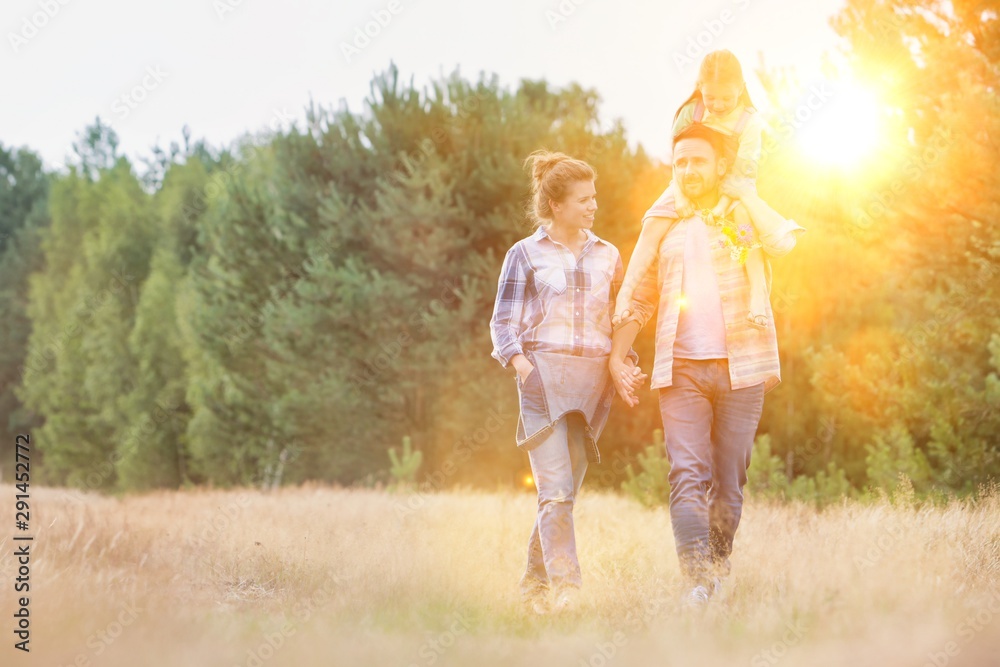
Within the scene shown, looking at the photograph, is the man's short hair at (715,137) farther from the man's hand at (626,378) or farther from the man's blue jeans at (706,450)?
the man's hand at (626,378)

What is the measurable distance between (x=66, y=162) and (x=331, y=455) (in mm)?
Answer: 30724

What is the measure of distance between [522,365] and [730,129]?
1548mm

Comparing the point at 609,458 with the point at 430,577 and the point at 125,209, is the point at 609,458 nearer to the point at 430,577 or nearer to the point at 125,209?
the point at 430,577

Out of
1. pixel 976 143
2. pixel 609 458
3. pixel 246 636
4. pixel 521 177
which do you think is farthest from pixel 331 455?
pixel 246 636

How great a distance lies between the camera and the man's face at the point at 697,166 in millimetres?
4570

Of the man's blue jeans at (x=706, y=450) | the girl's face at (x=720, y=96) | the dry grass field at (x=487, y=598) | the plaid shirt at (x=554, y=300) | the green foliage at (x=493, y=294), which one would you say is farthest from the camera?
the green foliage at (x=493, y=294)

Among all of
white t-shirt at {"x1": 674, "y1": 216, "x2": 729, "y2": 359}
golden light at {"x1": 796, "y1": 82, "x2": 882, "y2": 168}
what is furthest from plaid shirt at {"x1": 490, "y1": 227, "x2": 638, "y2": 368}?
golden light at {"x1": 796, "y1": 82, "x2": 882, "y2": 168}

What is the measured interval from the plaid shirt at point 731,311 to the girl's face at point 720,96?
21.0 inches

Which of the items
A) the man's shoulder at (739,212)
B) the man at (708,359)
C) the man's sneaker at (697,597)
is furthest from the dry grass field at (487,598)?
the man's shoulder at (739,212)

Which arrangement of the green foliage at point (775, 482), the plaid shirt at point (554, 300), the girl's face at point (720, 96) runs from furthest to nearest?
the green foliage at point (775, 482) < the plaid shirt at point (554, 300) < the girl's face at point (720, 96)

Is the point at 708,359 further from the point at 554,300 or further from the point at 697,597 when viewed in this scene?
the point at 697,597

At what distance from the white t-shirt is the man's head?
0.17 meters

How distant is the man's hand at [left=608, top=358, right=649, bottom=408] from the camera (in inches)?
185

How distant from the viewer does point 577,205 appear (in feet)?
16.0
